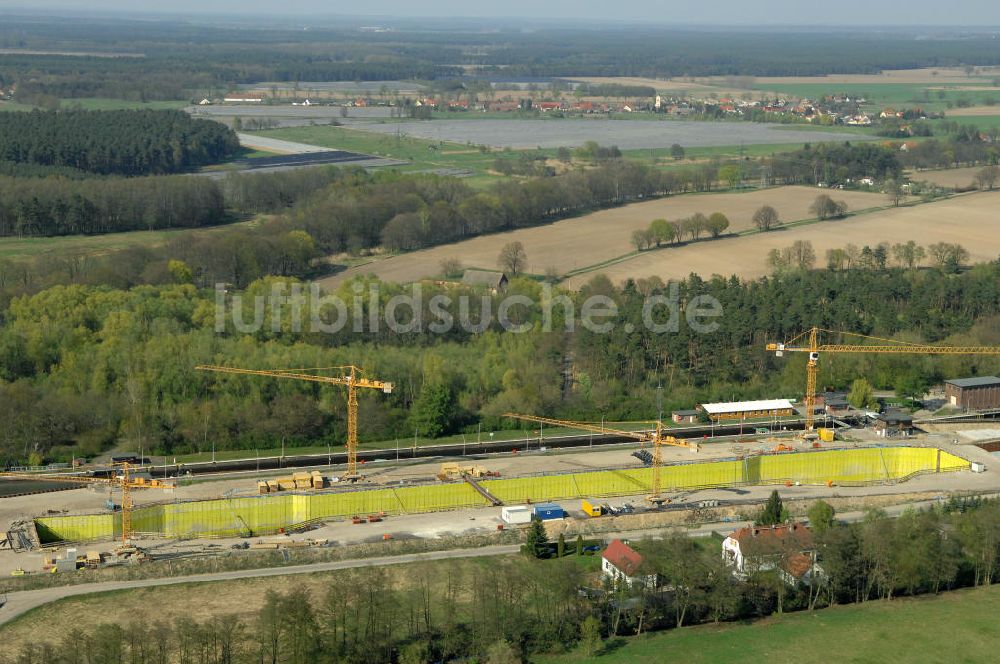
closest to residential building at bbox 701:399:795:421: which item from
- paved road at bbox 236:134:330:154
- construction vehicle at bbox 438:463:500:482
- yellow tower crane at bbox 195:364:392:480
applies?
construction vehicle at bbox 438:463:500:482

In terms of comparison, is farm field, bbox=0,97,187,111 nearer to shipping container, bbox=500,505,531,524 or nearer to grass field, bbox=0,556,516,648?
shipping container, bbox=500,505,531,524

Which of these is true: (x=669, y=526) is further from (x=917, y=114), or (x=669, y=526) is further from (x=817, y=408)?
(x=917, y=114)

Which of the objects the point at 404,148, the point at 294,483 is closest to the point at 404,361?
the point at 294,483

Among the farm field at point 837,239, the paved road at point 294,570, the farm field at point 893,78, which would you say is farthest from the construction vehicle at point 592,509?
the farm field at point 893,78

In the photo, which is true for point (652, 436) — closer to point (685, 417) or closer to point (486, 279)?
point (685, 417)

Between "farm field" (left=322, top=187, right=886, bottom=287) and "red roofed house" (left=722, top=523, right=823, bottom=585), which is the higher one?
"farm field" (left=322, top=187, right=886, bottom=287)
